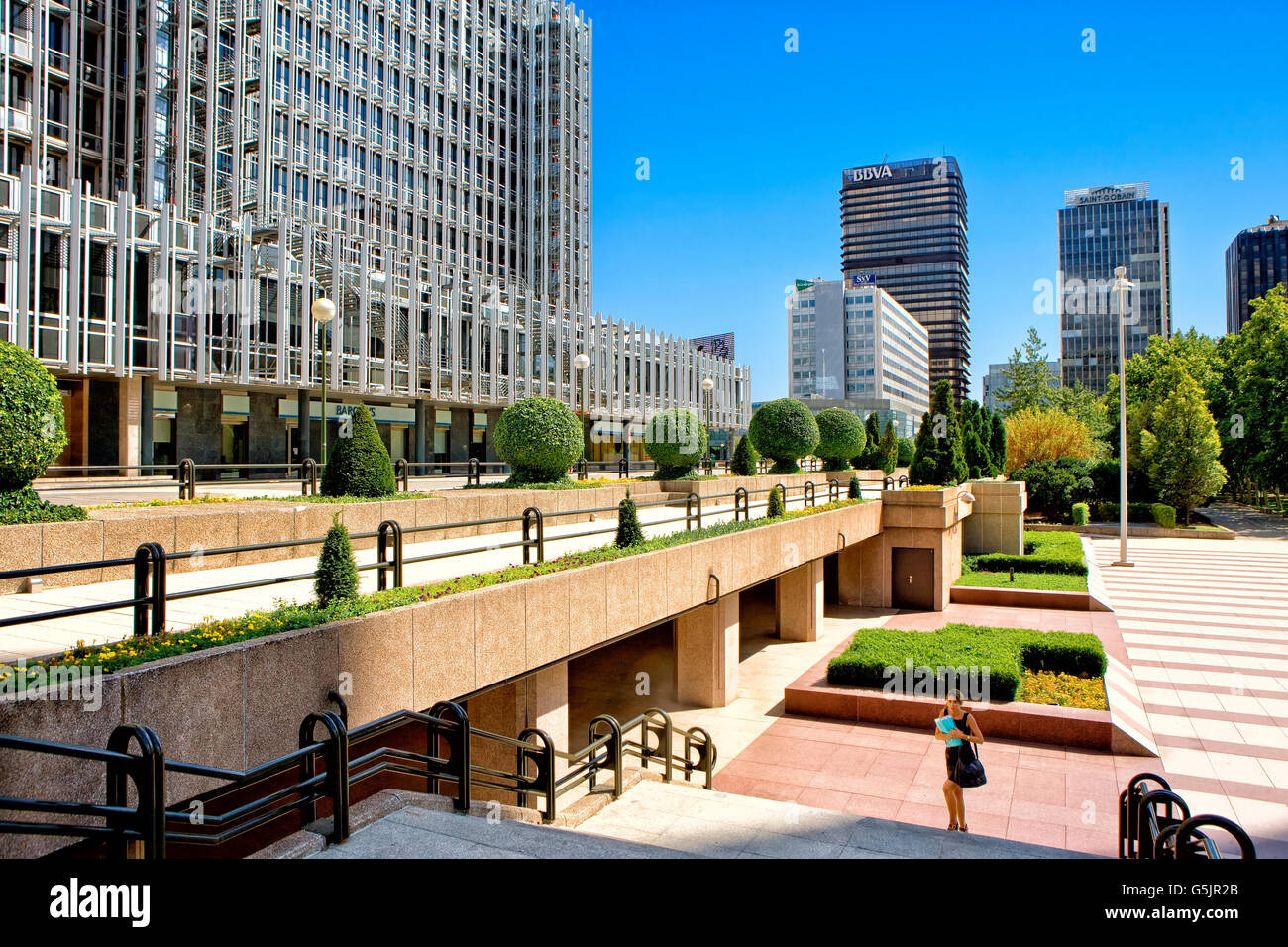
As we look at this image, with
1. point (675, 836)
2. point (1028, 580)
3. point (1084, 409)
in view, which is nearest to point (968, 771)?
point (675, 836)

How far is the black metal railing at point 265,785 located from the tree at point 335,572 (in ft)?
4.35

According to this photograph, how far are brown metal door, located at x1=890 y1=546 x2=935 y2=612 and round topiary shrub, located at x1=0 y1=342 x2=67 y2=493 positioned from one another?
20.5m

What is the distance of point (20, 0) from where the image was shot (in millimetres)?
30312

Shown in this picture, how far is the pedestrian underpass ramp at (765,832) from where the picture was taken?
676 cm

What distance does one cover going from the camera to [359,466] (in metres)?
13.8

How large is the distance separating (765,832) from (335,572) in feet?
15.0

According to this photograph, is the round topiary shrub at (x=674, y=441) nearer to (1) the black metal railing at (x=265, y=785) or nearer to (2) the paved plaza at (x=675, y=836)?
(1) the black metal railing at (x=265, y=785)

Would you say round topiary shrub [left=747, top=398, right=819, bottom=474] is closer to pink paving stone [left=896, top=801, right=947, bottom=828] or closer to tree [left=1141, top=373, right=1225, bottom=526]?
pink paving stone [left=896, top=801, right=947, bottom=828]

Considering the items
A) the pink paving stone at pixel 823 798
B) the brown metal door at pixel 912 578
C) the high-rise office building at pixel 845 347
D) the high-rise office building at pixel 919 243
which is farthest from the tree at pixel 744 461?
the high-rise office building at pixel 919 243

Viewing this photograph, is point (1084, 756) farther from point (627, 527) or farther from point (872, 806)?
point (627, 527)

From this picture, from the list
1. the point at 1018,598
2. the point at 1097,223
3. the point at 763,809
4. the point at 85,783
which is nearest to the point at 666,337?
the point at 1018,598
